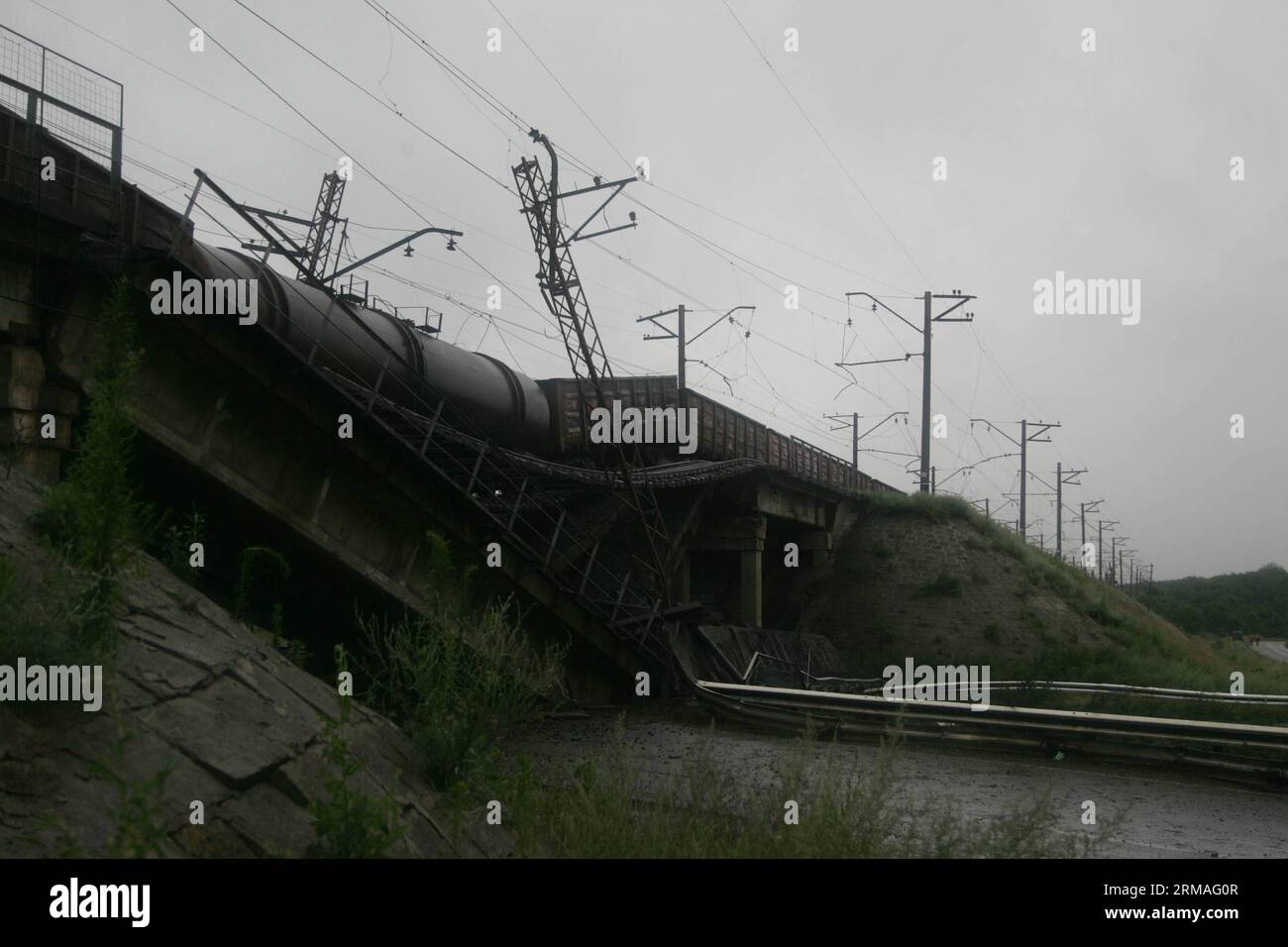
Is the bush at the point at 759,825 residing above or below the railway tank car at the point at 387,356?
below

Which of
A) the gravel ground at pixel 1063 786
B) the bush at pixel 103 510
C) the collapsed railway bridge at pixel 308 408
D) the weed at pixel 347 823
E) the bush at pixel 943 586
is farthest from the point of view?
the bush at pixel 943 586

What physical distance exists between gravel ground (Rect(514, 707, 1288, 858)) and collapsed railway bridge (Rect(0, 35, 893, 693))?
140 inches

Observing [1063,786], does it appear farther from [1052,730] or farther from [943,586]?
[943,586]

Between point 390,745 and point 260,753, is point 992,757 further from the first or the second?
point 260,753

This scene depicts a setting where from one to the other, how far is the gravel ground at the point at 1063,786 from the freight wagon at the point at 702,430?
22.7 feet

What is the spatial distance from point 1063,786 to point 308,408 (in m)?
10.5

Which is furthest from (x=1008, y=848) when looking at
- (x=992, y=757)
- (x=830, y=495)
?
(x=830, y=495)

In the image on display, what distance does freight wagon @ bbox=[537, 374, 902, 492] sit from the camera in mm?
24391

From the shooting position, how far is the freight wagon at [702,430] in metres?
24.4

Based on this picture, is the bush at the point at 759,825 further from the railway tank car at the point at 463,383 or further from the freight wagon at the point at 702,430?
the freight wagon at the point at 702,430

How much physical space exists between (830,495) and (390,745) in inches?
1237

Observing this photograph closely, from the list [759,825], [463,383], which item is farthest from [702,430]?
[759,825]

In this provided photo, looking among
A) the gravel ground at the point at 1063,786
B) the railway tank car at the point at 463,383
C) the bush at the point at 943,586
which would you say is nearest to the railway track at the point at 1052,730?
the gravel ground at the point at 1063,786

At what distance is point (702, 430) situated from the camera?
29.2 m
